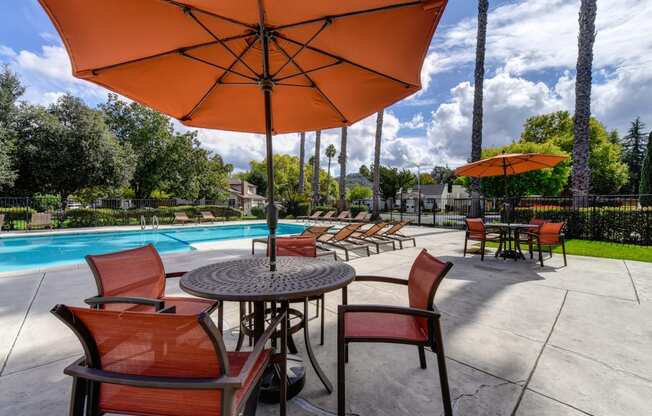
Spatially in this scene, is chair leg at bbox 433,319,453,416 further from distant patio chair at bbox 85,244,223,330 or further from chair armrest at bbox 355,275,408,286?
distant patio chair at bbox 85,244,223,330

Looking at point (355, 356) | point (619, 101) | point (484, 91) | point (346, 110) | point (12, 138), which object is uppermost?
point (619, 101)

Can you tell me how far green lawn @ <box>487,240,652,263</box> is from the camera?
6.57 meters

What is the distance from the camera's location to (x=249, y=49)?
8.73 feet

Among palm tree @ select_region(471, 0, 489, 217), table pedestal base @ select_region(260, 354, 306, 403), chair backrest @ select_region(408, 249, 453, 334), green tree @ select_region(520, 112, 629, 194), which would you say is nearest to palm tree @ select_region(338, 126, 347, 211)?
palm tree @ select_region(471, 0, 489, 217)

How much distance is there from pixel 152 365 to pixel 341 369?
1.05 metres

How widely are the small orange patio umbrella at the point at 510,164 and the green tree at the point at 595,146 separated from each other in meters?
27.2

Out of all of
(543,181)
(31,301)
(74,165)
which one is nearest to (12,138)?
(74,165)

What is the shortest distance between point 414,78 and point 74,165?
20521 mm

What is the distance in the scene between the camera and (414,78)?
103 inches

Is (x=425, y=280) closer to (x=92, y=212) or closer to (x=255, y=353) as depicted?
(x=255, y=353)

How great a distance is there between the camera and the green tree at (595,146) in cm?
3048

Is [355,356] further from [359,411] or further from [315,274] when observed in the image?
[315,274]

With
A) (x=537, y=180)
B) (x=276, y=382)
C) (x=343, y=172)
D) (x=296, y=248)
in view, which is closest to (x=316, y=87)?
(x=296, y=248)

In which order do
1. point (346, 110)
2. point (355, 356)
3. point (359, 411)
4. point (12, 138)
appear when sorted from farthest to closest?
point (12, 138) < point (346, 110) < point (355, 356) < point (359, 411)
